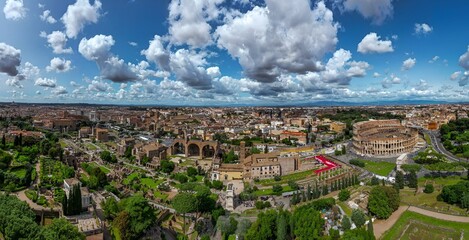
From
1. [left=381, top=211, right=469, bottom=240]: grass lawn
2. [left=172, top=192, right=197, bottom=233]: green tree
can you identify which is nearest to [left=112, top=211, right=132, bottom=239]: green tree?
[left=172, top=192, right=197, bottom=233]: green tree

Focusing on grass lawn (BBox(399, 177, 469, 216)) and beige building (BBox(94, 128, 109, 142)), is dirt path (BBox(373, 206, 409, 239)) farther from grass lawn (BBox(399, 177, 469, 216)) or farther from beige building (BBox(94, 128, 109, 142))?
beige building (BBox(94, 128, 109, 142))

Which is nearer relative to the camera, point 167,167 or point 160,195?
point 160,195

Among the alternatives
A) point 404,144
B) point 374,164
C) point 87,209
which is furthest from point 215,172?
point 404,144

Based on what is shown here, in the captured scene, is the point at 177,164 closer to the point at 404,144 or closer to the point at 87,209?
the point at 87,209

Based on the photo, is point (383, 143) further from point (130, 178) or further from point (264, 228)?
point (264, 228)

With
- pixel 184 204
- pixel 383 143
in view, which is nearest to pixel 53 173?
pixel 184 204

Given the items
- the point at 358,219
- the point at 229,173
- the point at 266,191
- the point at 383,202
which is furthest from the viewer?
the point at 229,173
